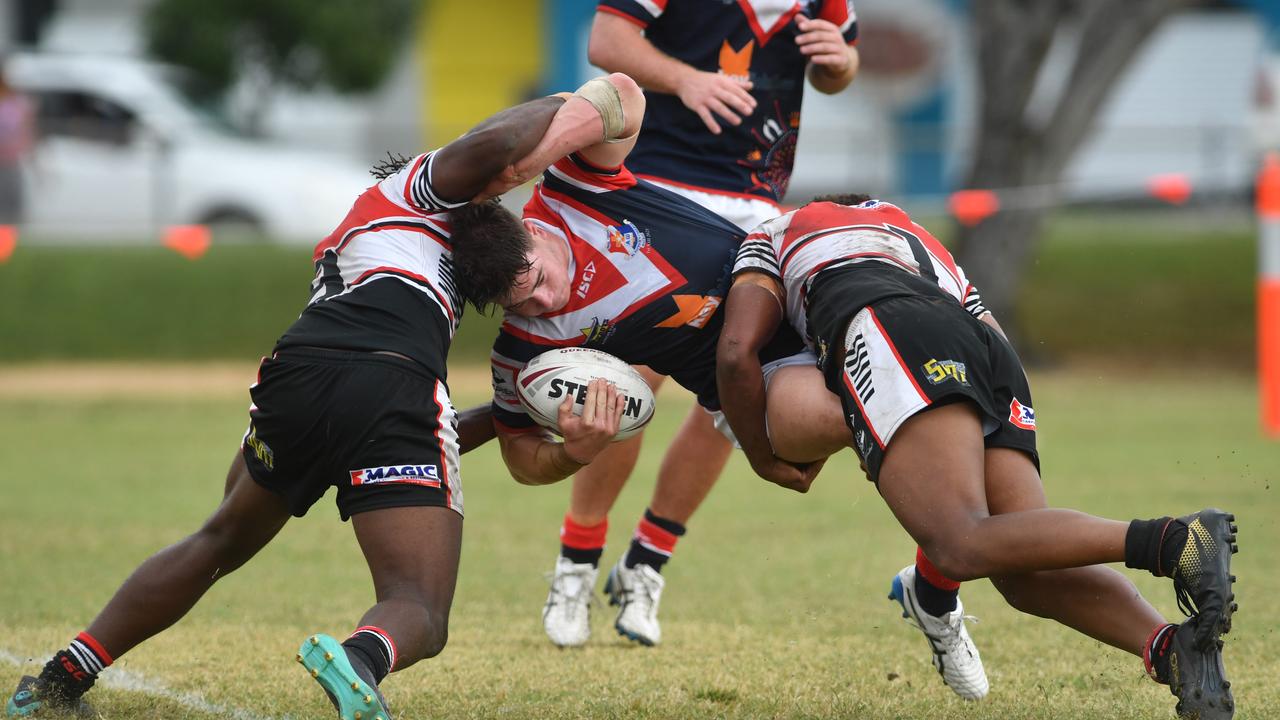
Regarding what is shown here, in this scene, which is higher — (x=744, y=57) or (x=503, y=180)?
(x=744, y=57)

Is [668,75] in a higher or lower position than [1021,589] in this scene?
higher

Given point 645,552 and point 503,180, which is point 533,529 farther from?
point 503,180

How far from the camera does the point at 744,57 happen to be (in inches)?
221

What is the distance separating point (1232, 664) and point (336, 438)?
9.51 feet

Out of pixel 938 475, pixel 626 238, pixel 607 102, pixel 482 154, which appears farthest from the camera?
pixel 626 238

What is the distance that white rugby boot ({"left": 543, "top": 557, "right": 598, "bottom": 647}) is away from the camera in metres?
5.54

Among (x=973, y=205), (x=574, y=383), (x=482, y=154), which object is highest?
(x=973, y=205)

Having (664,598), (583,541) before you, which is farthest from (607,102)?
(664,598)

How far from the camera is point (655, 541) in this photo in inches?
227

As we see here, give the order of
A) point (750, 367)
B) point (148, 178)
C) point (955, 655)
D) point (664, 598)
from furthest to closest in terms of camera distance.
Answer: point (148, 178)
point (664, 598)
point (955, 655)
point (750, 367)

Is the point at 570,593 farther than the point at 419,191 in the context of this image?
Yes

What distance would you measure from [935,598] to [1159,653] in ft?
2.73

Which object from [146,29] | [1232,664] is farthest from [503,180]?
[146,29]

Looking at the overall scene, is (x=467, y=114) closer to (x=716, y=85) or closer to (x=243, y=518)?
(x=716, y=85)
